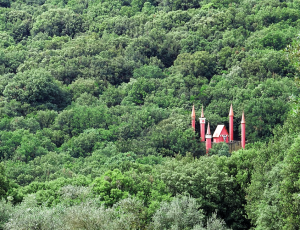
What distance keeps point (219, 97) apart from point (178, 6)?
105 feet

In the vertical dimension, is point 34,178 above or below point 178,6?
below

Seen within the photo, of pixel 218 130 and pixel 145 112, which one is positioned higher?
pixel 145 112

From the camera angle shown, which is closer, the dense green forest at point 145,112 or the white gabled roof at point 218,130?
the dense green forest at point 145,112

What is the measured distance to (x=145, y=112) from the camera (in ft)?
217

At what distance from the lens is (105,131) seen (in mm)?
63219

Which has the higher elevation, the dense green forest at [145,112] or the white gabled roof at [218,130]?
the dense green forest at [145,112]

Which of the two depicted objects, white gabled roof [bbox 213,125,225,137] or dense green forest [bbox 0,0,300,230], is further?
white gabled roof [bbox 213,125,225,137]

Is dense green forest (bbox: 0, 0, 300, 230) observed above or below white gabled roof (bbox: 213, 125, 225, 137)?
above

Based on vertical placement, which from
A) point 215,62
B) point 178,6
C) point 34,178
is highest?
point 178,6

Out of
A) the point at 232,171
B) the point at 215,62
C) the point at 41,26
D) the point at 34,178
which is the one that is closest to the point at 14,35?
the point at 41,26

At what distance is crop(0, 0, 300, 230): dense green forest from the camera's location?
37.3 metres

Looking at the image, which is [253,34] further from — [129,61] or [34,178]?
[34,178]

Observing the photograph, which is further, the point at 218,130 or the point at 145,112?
the point at 145,112

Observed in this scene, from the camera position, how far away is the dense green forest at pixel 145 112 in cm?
3728
